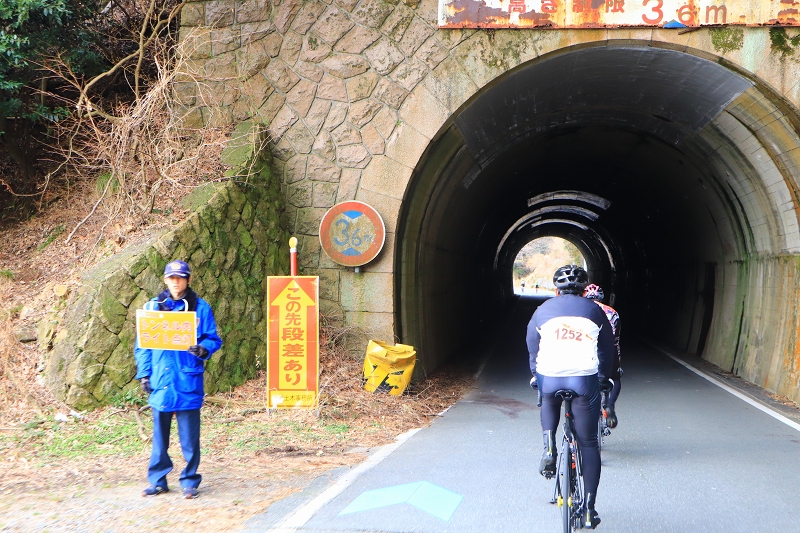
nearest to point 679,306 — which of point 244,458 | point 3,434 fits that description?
point 244,458

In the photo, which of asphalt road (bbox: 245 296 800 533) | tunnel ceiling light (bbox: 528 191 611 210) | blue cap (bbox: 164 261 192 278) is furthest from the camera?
tunnel ceiling light (bbox: 528 191 611 210)

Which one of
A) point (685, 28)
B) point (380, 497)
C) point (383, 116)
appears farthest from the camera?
point (383, 116)

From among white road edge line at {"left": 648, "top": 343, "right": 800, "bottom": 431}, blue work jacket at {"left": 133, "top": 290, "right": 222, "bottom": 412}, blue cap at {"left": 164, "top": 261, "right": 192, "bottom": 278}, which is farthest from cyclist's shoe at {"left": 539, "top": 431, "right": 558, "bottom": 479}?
white road edge line at {"left": 648, "top": 343, "right": 800, "bottom": 431}

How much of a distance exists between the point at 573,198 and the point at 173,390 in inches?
841

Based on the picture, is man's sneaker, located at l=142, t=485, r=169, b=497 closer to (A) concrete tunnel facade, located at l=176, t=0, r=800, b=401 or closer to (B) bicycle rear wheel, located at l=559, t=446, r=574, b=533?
(B) bicycle rear wheel, located at l=559, t=446, r=574, b=533

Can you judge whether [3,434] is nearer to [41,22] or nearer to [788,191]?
[41,22]

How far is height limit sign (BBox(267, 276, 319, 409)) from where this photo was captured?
8070mm

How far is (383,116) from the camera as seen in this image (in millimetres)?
10516

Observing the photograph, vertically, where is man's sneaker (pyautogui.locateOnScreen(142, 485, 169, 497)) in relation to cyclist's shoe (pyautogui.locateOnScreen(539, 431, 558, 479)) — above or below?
below

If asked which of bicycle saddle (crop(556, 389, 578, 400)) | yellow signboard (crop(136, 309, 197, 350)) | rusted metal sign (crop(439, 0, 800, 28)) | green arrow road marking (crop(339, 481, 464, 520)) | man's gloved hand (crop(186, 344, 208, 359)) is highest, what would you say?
rusted metal sign (crop(439, 0, 800, 28))

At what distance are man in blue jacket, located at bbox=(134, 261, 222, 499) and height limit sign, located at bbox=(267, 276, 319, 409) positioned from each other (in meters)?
2.64

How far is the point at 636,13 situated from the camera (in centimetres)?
977

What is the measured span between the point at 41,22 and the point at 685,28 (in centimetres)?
878

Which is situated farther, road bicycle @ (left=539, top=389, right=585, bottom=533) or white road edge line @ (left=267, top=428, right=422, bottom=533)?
white road edge line @ (left=267, top=428, right=422, bottom=533)
